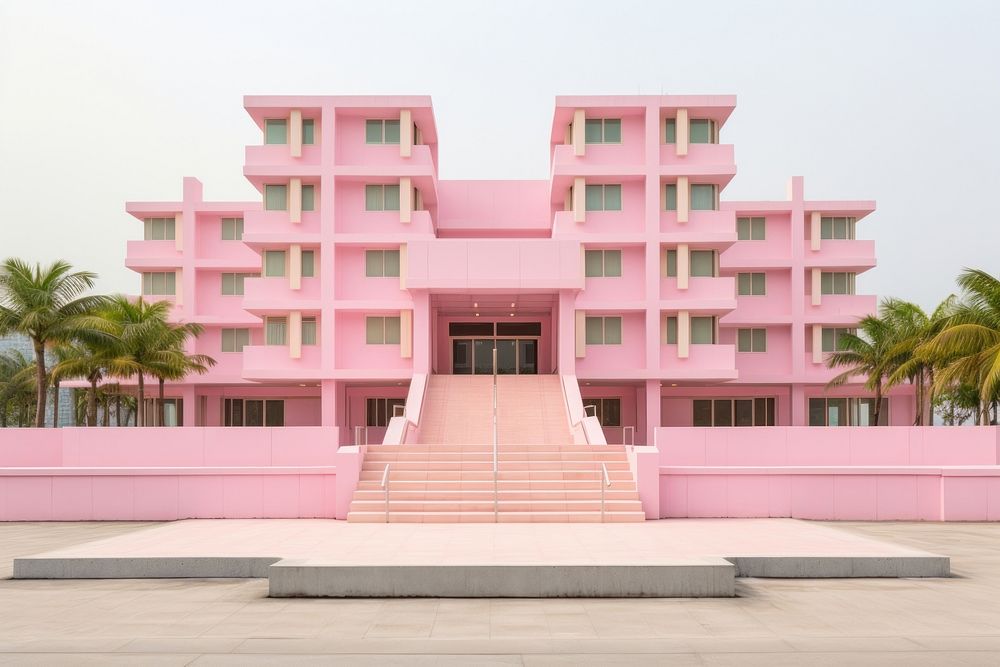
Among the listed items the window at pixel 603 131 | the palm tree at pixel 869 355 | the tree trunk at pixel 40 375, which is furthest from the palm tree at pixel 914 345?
the tree trunk at pixel 40 375

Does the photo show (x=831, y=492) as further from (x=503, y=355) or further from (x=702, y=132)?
(x=503, y=355)

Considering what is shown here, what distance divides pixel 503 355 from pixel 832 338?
15872 mm

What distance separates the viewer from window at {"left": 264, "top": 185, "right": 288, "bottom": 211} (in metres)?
38.3

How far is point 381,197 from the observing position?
38.1 m

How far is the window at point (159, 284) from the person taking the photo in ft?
156

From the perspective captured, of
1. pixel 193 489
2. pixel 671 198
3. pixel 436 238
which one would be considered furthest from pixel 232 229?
pixel 193 489

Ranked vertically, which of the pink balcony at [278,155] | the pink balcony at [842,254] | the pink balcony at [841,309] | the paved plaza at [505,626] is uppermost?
the pink balcony at [278,155]

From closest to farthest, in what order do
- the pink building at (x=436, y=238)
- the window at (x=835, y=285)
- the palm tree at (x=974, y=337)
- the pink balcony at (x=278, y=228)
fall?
the palm tree at (x=974, y=337)
the pink building at (x=436, y=238)
the pink balcony at (x=278, y=228)
the window at (x=835, y=285)

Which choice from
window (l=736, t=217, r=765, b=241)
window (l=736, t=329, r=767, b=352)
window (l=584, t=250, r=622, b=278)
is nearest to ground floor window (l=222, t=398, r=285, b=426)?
window (l=584, t=250, r=622, b=278)

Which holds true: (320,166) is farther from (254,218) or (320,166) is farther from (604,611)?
(604,611)

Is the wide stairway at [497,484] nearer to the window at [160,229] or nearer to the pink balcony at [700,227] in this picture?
the pink balcony at [700,227]

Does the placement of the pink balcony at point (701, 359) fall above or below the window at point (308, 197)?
below

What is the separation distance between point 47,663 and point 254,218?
29654mm

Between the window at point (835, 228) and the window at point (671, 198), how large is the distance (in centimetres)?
1216
